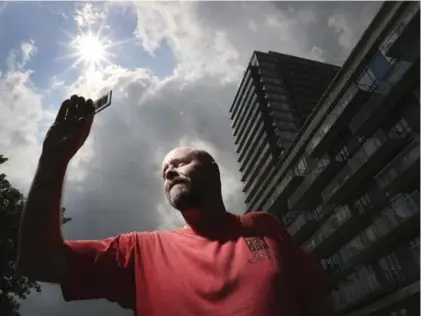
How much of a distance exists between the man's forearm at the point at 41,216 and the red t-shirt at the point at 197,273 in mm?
155

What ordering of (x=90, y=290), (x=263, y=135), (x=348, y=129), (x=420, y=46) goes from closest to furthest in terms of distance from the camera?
1. (x=90, y=290)
2. (x=420, y=46)
3. (x=348, y=129)
4. (x=263, y=135)

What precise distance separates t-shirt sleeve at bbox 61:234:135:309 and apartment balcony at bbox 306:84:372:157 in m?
22.8

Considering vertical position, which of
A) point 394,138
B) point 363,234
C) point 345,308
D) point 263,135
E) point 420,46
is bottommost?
point 345,308

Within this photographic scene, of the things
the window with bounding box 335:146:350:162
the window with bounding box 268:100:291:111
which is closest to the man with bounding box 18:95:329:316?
the window with bounding box 335:146:350:162

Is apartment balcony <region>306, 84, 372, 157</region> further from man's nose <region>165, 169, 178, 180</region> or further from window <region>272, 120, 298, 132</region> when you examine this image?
man's nose <region>165, 169, 178, 180</region>

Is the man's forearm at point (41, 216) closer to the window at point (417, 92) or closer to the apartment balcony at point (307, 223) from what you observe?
the window at point (417, 92)

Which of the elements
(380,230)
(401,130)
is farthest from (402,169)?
(380,230)

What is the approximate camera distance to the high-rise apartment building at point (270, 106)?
4859cm

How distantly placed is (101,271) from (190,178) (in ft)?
1.97

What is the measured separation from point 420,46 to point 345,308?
15973 millimetres

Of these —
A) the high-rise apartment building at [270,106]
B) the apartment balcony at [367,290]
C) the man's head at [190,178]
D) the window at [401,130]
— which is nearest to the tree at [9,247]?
the man's head at [190,178]

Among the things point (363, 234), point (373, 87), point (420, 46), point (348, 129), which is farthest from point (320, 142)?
point (420, 46)

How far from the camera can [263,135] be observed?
166ft

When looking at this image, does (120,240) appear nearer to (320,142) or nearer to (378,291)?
(378,291)
